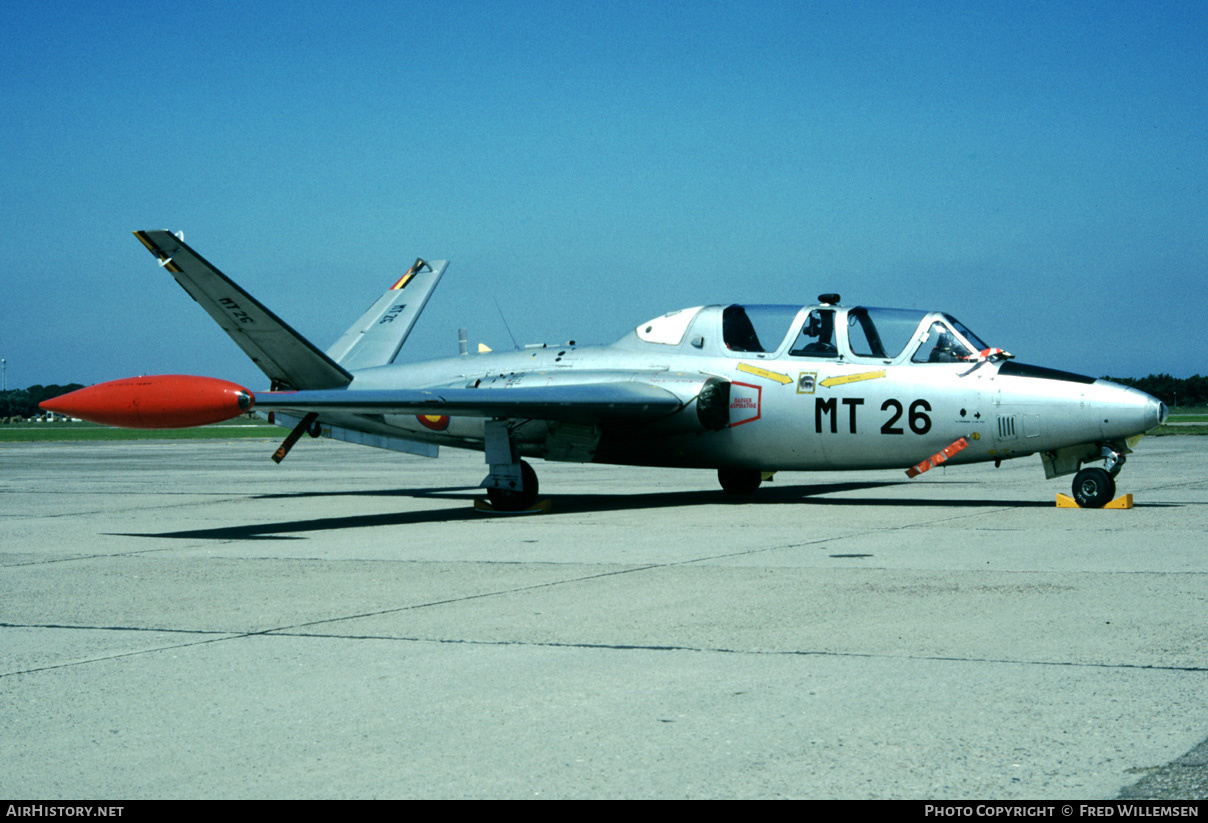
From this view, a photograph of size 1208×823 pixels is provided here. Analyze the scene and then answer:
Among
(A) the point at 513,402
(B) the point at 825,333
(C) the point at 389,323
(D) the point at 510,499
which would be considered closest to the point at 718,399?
(B) the point at 825,333

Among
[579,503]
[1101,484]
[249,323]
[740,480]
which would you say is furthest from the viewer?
[740,480]

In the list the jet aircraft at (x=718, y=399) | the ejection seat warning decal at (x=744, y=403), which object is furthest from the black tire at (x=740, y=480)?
the ejection seat warning decal at (x=744, y=403)

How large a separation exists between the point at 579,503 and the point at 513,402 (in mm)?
3138

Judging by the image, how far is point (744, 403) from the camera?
15602 millimetres

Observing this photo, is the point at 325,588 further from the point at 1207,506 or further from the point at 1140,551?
the point at 1207,506

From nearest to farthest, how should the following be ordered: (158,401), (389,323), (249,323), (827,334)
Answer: (158,401)
(827,334)
(249,323)
(389,323)

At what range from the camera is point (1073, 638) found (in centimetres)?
618

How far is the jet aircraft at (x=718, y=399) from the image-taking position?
1349 cm

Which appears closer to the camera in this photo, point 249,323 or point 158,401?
point 158,401

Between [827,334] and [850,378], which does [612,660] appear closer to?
[850,378]

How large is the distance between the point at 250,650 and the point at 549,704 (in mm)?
2094

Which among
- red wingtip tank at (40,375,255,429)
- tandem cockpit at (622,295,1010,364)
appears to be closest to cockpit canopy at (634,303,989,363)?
tandem cockpit at (622,295,1010,364)

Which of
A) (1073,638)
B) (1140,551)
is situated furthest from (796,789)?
(1140,551)

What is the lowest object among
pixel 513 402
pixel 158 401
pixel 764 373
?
pixel 513 402
